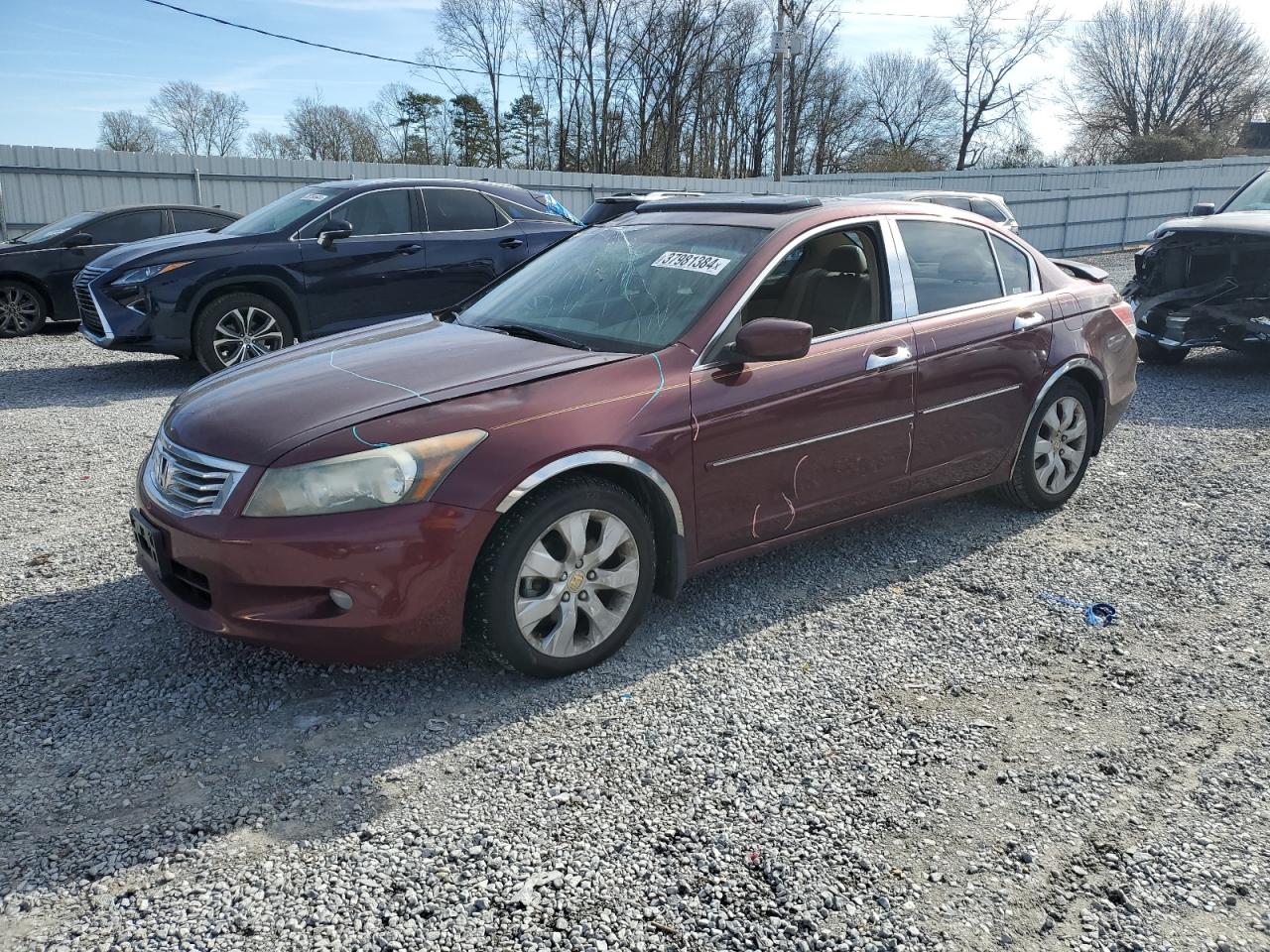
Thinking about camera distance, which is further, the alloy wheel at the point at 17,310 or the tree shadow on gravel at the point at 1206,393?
the alloy wheel at the point at 17,310

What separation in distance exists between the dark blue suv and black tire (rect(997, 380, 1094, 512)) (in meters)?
5.08

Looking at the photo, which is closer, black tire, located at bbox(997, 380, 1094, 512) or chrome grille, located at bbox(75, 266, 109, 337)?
black tire, located at bbox(997, 380, 1094, 512)

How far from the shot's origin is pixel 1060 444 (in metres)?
5.28

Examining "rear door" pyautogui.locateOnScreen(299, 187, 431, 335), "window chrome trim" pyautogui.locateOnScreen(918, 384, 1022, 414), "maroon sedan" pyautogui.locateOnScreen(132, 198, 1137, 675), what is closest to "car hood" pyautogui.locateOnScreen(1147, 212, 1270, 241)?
"maroon sedan" pyautogui.locateOnScreen(132, 198, 1137, 675)

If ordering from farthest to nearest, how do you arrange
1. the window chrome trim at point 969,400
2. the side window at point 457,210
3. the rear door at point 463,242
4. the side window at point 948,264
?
the side window at point 457,210 → the rear door at point 463,242 → the side window at point 948,264 → the window chrome trim at point 969,400

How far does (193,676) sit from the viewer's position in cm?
358

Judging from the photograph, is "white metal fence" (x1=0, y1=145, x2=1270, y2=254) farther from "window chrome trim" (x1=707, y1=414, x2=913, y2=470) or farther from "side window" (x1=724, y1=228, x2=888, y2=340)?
"window chrome trim" (x1=707, y1=414, x2=913, y2=470)

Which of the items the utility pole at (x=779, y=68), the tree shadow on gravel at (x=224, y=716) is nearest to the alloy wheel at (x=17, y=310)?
the tree shadow on gravel at (x=224, y=716)

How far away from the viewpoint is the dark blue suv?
338 inches

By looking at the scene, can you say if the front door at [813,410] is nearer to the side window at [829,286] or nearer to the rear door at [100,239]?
the side window at [829,286]

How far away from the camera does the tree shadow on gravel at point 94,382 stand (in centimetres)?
853

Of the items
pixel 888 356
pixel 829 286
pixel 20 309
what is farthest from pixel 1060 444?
pixel 20 309

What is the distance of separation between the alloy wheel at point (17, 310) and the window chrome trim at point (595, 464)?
36.6 feet

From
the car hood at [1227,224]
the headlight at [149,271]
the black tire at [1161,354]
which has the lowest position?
the black tire at [1161,354]
